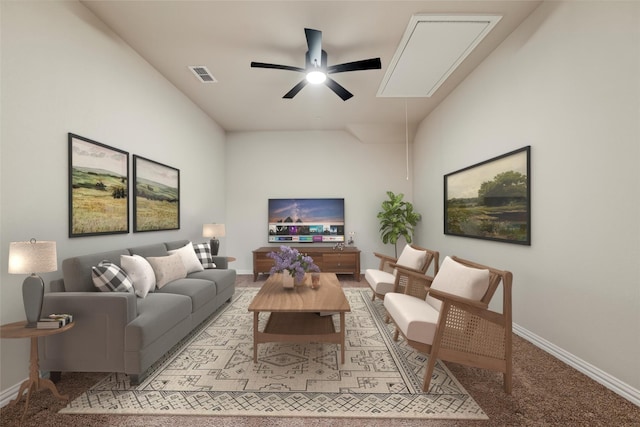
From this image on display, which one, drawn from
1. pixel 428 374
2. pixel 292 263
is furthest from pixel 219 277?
pixel 428 374

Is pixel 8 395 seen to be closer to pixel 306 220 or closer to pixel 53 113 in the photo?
pixel 53 113

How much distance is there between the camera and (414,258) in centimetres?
334

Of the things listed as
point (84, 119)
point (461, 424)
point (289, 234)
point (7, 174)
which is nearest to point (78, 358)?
point (7, 174)

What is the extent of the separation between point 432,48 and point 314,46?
132cm

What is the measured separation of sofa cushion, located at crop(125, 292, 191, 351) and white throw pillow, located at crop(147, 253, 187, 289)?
359mm

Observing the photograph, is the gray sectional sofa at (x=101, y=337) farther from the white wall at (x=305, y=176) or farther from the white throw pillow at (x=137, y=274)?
the white wall at (x=305, y=176)

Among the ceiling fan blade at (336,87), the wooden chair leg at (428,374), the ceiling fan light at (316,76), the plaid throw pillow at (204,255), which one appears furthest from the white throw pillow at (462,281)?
the plaid throw pillow at (204,255)

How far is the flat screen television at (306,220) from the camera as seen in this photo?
5910 millimetres

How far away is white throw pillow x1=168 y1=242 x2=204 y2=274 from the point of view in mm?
3457

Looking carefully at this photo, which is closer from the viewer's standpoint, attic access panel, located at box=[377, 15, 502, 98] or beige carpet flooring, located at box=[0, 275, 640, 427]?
beige carpet flooring, located at box=[0, 275, 640, 427]

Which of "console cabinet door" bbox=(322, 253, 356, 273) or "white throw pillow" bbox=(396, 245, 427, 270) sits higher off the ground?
"white throw pillow" bbox=(396, 245, 427, 270)

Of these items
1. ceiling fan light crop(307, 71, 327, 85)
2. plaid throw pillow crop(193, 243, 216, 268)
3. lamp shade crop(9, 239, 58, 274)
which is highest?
ceiling fan light crop(307, 71, 327, 85)

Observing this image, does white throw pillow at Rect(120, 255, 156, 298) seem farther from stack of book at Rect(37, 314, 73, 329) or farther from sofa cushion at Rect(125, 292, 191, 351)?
stack of book at Rect(37, 314, 73, 329)

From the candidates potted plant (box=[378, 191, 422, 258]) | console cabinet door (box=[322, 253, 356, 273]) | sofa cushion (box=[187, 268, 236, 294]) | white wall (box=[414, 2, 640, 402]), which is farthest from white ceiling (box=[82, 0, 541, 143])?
console cabinet door (box=[322, 253, 356, 273])
